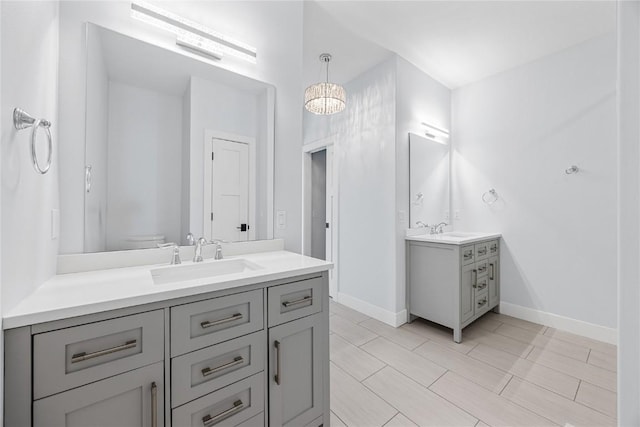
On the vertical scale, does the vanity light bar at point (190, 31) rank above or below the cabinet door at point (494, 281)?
above

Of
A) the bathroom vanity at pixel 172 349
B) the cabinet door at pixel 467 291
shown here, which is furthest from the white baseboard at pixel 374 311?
the bathroom vanity at pixel 172 349

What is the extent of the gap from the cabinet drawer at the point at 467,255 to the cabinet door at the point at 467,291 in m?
0.04

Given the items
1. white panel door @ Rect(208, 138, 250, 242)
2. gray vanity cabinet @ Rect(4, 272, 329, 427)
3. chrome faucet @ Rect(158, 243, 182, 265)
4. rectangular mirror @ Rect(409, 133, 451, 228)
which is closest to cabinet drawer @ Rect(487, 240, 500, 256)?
rectangular mirror @ Rect(409, 133, 451, 228)

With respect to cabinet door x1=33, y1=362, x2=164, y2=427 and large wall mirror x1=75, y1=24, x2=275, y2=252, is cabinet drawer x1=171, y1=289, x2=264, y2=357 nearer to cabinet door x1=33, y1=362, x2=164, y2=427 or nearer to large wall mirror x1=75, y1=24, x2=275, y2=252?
cabinet door x1=33, y1=362, x2=164, y2=427

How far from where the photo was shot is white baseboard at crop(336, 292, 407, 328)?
106 inches

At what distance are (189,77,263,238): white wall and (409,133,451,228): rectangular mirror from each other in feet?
5.86

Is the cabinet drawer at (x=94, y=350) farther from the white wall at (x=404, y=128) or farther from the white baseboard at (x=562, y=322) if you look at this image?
the white baseboard at (x=562, y=322)

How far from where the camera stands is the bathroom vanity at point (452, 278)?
2381 mm

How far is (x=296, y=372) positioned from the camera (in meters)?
1.23

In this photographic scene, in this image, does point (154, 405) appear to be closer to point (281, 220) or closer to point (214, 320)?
point (214, 320)

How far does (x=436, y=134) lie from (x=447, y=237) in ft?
3.98

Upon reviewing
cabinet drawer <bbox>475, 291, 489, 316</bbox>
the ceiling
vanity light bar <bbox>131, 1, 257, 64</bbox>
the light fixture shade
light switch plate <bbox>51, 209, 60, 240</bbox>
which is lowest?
cabinet drawer <bbox>475, 291, 489, 316</bbox>

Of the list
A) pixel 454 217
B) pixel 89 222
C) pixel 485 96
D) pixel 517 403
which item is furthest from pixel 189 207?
pixel 485 96

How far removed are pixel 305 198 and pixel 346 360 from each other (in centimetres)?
237
